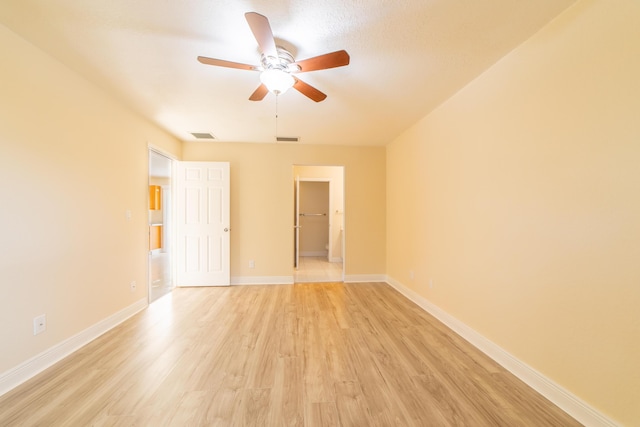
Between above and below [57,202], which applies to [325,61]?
above

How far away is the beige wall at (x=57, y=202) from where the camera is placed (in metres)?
1.56

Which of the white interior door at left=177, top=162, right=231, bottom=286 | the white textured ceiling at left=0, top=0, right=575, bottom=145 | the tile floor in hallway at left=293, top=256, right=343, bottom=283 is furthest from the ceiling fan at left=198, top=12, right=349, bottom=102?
the tile floor in hallway at left=293, top=256, right=343, bottom=283

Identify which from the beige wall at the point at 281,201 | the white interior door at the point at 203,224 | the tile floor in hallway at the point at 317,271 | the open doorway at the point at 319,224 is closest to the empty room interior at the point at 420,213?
the white interior door at the point at 203,224

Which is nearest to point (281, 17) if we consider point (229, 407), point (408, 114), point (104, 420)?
point (408, 114)

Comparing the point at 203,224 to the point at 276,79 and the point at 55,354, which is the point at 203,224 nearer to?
the point at 55,354

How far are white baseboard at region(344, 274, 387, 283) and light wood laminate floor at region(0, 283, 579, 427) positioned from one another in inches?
57.3

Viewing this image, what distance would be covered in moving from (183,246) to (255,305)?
1.69 m

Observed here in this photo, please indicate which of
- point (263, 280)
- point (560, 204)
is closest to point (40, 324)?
point (263, 280)

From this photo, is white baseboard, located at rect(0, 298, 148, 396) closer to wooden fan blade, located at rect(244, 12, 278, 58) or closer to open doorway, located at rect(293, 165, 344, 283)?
open doorway, located at rect(293, 165, 344, 283)

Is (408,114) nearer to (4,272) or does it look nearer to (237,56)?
(237,56)

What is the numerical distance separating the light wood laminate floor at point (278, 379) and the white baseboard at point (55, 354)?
6 centimetres

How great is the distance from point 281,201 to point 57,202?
8.58ft

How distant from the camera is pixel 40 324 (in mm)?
1732

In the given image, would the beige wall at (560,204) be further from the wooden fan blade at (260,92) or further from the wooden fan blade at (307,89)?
the wooden fan blade at (260,92)
